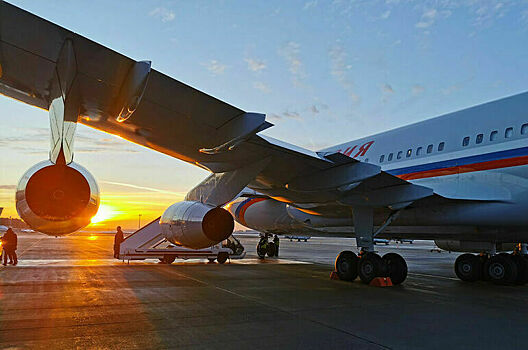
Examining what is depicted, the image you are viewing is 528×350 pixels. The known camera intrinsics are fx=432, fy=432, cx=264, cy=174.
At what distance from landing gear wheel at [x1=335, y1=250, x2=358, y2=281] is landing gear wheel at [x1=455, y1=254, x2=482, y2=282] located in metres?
3.29

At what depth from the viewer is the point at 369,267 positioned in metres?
10.3

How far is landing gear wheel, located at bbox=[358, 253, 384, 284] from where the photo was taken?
10203 mm

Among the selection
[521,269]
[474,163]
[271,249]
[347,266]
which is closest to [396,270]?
[347,266]

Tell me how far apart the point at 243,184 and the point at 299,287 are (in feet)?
10.7

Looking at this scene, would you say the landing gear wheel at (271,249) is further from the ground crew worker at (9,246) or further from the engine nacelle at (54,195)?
the engine nacelle at (54,195)

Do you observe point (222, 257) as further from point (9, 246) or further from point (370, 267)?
point (370, 267)

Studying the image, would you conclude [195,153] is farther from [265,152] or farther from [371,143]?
[371,143]

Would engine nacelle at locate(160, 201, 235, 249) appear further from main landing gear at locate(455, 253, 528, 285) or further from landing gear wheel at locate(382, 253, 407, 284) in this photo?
main landing gear at locate(455, 253, 528, 285)

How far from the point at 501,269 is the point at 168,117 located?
372 inches

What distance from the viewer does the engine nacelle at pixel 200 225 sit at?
7641mm

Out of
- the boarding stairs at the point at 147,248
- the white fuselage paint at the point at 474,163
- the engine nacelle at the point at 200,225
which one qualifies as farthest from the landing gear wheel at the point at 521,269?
the boarding stairs at the point at 147,248

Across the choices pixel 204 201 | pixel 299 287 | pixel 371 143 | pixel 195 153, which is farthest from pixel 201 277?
pixel 371 143

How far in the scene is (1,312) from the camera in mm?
6336

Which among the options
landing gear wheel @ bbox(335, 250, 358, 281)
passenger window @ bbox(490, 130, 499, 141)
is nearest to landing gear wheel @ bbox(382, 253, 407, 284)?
landing gear wheel @ bbox(335, 250, 358, 281)
